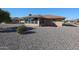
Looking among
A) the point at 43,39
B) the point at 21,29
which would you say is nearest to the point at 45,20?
the point at 43,39

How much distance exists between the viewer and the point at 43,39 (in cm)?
808

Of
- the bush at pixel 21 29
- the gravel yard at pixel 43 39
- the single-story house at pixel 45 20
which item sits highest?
the single-story house at pixel 45 20

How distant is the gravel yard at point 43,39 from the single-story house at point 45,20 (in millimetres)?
232

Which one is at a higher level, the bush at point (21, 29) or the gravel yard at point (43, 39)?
the bush at point (21, 29)

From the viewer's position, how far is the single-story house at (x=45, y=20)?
7992 mm

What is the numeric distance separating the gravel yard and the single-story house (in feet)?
0.76

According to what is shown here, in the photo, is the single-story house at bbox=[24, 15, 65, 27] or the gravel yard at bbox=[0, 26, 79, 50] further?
the single-story house at bbox=[24, 15, 65, 27]

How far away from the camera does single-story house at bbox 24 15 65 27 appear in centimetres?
799

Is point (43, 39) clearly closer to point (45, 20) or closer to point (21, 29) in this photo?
point (45, 20)

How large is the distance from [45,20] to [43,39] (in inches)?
34.8
